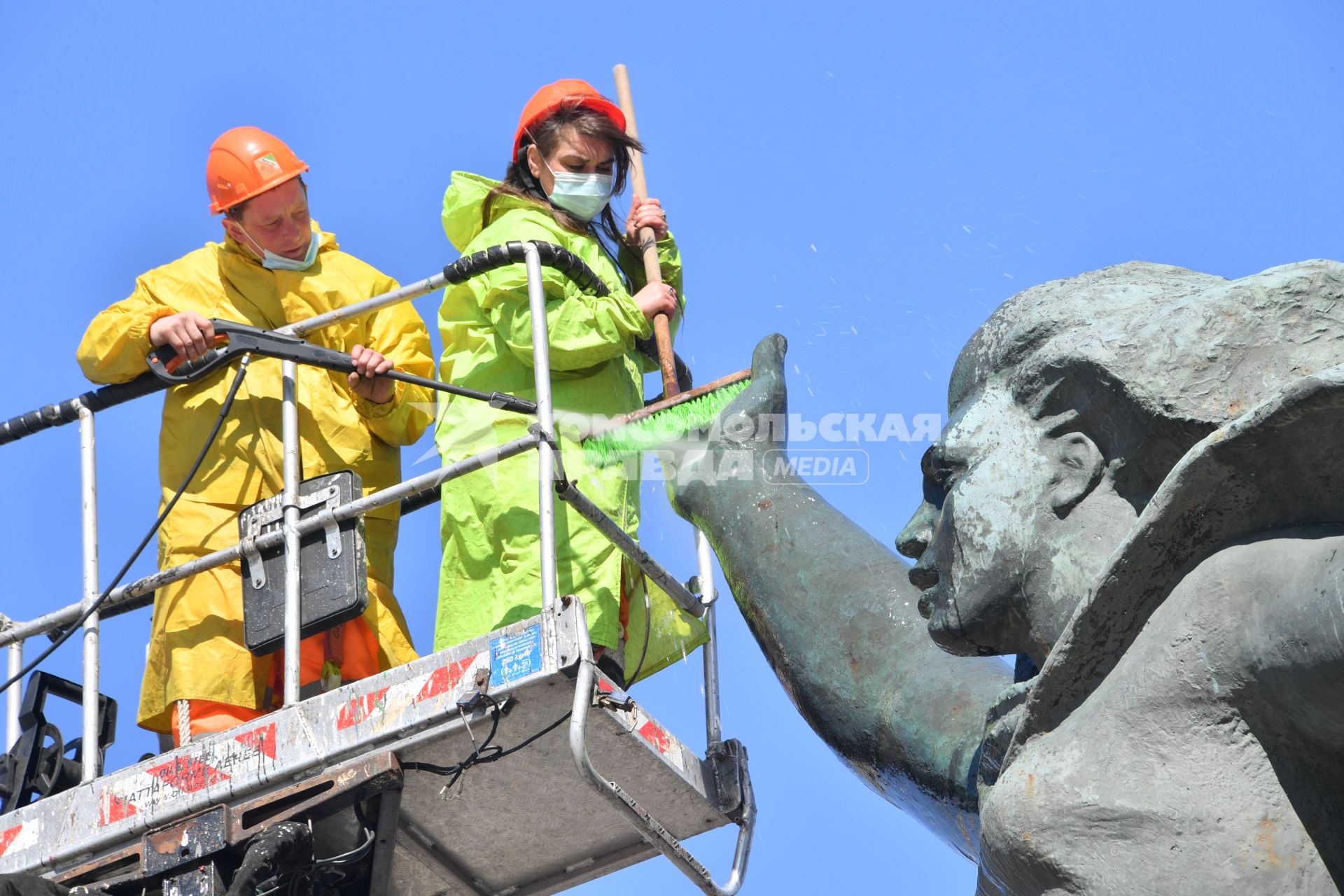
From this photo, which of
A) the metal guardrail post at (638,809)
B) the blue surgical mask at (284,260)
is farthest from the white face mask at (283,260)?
the metal guardrail post at (638,809)

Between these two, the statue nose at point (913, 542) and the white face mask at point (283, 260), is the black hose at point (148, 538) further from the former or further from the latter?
the statue nose at point (913, 542)

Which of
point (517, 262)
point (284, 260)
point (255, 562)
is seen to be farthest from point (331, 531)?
point (284, 260)

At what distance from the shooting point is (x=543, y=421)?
6.13 metres

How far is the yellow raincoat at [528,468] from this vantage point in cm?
634

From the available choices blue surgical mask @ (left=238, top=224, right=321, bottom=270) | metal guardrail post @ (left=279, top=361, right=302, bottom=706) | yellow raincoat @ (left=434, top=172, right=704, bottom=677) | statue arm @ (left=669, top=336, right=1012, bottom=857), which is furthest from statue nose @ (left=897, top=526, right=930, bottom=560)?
blue surgical mask @ (left=238, top=224, right=321, bottom=270)

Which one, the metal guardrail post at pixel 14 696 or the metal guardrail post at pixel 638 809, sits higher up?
the metal guardrail post at pixel 14 696

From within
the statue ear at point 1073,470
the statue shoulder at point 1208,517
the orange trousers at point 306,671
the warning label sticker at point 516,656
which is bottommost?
the statue shoulder at point 1208,517

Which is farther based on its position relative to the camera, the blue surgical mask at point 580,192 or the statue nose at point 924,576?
the blue surgical mask at point 580,192

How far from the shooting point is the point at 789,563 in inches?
179

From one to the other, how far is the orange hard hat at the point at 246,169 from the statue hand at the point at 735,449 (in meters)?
3.01

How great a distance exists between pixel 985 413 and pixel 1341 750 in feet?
2.75

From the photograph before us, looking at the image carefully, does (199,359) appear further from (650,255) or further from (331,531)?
(650,255)

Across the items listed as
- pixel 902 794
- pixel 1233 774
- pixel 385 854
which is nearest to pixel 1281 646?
pixel 1233 774

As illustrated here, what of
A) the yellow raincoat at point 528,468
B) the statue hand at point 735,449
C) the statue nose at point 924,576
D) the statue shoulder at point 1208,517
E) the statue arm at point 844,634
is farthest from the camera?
the yellow raincoat at point 528,468
